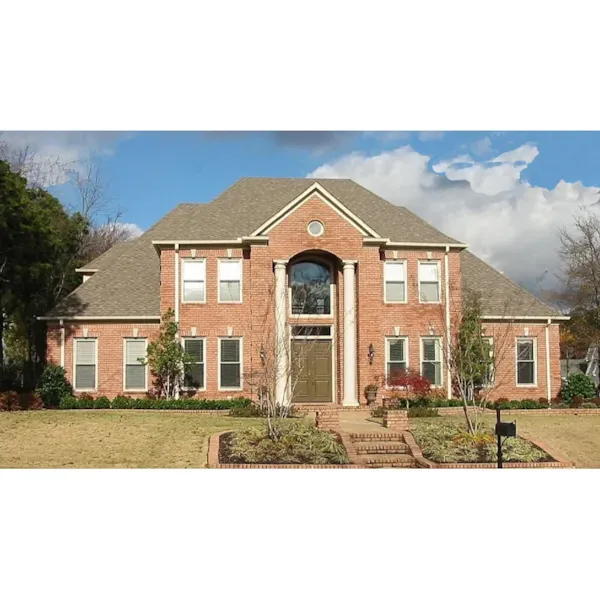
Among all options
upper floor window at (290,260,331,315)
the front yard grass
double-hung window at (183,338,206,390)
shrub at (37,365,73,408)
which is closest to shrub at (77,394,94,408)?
shrub at (37,365,73,408)

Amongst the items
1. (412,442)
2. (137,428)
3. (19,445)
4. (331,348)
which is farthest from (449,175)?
(19,445)

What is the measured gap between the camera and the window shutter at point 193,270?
78.5ft

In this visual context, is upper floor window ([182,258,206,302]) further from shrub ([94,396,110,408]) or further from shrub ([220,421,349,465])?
shrub ([220,421,349,465])

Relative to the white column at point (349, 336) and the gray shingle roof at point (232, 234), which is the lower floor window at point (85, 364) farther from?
the white column at point (349, 336)

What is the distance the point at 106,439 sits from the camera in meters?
16.2

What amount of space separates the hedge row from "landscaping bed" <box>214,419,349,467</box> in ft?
18.3

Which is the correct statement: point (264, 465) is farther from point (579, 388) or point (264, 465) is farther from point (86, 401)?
point (579, 388)

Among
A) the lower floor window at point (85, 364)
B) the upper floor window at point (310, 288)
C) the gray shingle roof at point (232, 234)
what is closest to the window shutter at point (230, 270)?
the gray shingle roof at point (232, 234)

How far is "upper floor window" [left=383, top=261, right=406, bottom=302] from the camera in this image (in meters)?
24.0

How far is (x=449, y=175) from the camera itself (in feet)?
68.3

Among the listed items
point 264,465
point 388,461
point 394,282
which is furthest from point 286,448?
point 394,282

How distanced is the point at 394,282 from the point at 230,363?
19.6 feet

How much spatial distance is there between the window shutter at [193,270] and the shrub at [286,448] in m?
8.78

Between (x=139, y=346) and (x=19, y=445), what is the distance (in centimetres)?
869
